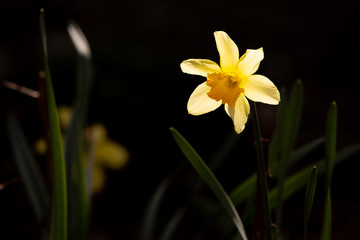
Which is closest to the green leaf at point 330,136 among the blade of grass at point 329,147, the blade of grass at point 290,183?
the blade of grass at point 329,147

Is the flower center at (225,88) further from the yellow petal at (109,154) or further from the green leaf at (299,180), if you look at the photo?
the yellow petal at (109,154)

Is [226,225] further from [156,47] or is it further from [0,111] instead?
[156,47]

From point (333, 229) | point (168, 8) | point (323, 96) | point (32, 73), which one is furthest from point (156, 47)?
point (333, 229)

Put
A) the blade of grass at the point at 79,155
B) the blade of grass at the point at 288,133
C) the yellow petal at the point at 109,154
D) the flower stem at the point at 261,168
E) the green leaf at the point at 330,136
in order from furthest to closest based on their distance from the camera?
the yellow petal at the point at 109,154
the blade of grass at the point at 79,155
the blade of grass at the point at 288,133
the green leaf at the point at 330,136
the flower stem at the point at 261,168

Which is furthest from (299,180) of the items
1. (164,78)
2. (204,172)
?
(164,78)

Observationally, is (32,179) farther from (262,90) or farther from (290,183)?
(262,90)

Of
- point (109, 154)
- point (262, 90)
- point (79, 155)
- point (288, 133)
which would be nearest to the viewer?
point (262, 90)

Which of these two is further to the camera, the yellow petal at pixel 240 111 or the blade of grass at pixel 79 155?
the blade of grass at pixel 79 155
